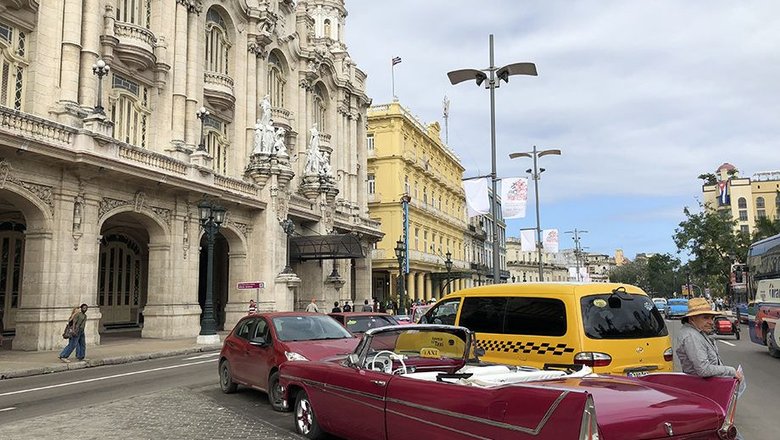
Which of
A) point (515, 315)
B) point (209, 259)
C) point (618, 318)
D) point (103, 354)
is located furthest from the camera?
point (209, 259)

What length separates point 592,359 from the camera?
24.8 feet

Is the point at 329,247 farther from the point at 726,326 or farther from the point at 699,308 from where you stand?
the point at 699,308

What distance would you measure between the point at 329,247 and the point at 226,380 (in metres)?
22.3

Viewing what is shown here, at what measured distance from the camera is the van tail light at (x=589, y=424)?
3.61m

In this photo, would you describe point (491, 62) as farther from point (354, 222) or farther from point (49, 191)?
point (354, 222)

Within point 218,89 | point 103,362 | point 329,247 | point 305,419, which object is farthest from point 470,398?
point 329,247

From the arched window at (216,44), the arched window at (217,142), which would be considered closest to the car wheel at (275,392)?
the arched window at (217,142)

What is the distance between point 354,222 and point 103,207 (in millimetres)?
22246

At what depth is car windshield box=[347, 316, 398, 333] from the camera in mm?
14387

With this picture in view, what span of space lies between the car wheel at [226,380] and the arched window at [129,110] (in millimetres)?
16950

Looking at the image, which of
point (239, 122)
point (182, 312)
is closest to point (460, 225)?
point (239, 122)

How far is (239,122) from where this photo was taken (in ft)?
105

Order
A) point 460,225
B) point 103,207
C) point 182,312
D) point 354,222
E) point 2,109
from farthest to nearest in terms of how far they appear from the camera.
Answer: point 460,225
point 354,222
point 182,312
point 103,207
point 2,109

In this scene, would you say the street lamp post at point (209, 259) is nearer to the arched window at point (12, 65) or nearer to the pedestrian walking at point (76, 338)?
the pedestrian walking at point (76, 338)
